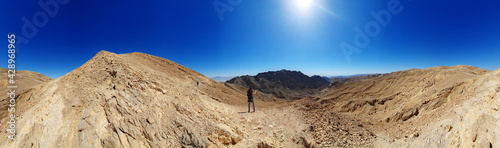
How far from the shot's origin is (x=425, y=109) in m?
10.1

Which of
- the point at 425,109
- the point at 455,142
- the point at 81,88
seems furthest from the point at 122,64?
the point at 425,109

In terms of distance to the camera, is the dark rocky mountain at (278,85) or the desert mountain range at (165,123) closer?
the desert mountain range at (165,123)

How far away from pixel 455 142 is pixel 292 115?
6415mm

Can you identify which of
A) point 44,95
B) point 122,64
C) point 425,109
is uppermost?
point 122,64

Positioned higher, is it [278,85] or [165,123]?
[165,123]

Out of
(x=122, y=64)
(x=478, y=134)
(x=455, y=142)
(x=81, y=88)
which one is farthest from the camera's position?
(x=122, y=64)

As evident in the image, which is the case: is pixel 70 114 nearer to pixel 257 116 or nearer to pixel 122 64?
pixel 122 64

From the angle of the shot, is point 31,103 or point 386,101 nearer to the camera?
point 31,103

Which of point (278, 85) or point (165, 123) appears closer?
point (165, 123)

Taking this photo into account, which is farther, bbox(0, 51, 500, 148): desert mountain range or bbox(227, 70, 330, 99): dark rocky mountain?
bbox(227, 70, 330, 99): dark rocky mountain

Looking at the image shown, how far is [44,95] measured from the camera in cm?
630

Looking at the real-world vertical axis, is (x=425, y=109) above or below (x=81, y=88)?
below

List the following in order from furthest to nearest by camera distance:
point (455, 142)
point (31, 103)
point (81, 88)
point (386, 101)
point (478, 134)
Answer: point (386, 101) → point (81, 88) → point (31, 103) → point (455, 142) → point (478, 134)

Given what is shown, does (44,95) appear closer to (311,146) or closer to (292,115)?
(311,146)
